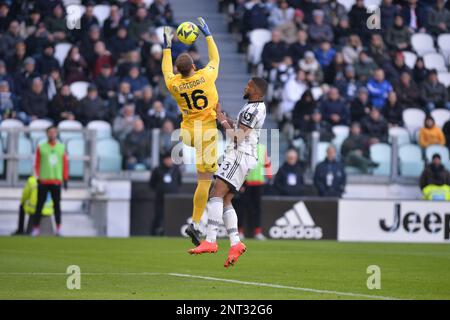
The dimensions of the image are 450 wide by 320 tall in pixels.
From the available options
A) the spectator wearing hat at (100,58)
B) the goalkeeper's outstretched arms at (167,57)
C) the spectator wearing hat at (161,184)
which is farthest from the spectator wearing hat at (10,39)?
the goalkeeper's outstretched arms at (167,57)

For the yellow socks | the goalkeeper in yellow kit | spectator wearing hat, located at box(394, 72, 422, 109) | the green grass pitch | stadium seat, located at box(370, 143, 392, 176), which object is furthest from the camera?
spectator wearing hat, located at box(394, 72, 422, 109)

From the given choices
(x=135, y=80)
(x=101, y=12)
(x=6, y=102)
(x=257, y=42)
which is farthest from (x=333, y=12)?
(x=6, y=102)

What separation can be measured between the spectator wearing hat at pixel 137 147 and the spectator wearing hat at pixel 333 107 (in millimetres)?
4410

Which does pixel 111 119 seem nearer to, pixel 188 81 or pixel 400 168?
pixel 400 168

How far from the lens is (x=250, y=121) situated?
47.4 feet

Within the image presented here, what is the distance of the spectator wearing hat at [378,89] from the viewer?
29.0 metres

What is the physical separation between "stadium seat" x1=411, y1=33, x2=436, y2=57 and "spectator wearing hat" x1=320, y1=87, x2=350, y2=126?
4.69 m

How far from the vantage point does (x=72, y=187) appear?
26.0m

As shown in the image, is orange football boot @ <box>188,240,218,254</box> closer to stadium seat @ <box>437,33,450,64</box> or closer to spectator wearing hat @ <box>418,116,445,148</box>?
spectator wearing hat @ <box>418,116,445,148</box>

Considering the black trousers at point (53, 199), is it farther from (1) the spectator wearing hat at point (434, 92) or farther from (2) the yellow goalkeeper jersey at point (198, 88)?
(1) the spectator wearing hat at point (434, 92)

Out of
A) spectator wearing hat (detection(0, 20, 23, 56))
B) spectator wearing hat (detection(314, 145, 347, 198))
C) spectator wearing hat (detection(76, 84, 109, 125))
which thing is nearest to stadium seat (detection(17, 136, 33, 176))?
spectator wearing hat (detection(76, 84, 109, 125))

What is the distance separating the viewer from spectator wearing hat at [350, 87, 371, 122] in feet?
92.7

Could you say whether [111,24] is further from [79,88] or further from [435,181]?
[435,181]

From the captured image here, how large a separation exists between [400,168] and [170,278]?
1423 centimetres
